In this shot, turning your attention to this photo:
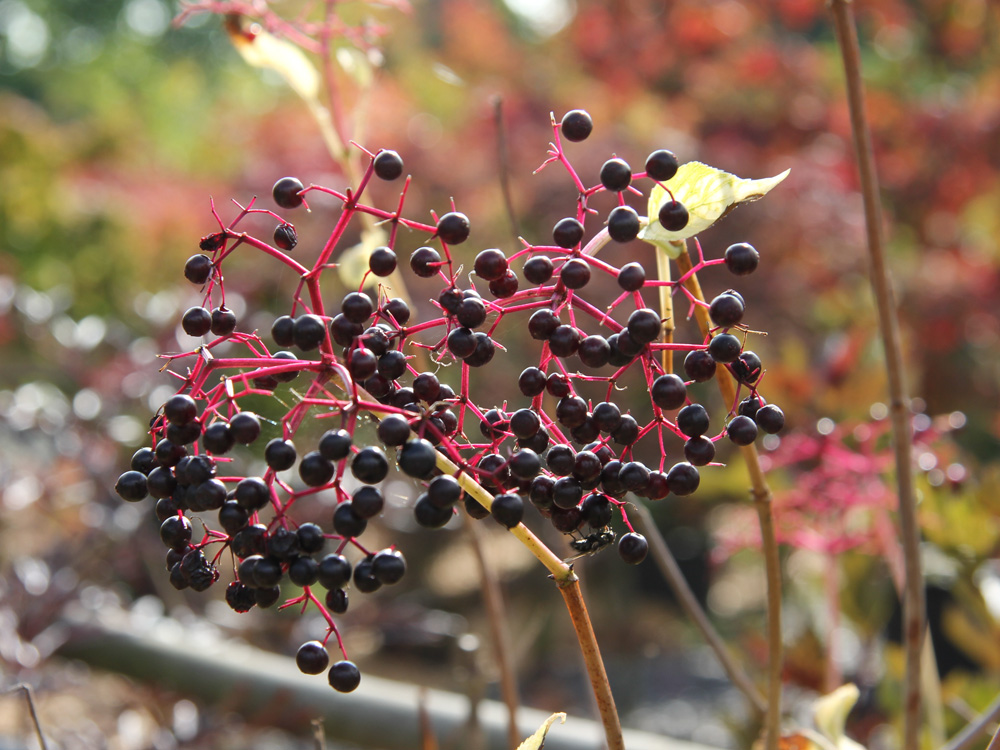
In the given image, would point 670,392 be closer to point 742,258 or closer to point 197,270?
point 742,258

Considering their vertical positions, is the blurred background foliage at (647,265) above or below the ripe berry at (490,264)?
below

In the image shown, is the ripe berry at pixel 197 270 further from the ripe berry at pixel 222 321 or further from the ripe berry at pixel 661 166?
the ripe berry at pixel 661 166

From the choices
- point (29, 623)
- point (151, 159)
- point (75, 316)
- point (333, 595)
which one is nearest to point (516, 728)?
point (333, 595)

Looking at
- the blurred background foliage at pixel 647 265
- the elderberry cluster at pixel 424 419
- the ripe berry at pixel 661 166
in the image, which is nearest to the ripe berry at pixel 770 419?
the elderberry cluster at pixel 424 419

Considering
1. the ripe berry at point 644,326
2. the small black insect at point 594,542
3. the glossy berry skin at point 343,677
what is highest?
the ripe berry at point 644,326

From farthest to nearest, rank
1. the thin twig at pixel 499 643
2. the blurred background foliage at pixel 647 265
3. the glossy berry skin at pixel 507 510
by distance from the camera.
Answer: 1. the blurred background foliage at pixel 647 265
2. the thin twig at pixel 499 643
3. the glossy berry skin at pixel 507 510

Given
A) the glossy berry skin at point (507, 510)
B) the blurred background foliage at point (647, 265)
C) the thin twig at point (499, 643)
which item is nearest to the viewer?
the glossy berry skin at point (507, 510)
